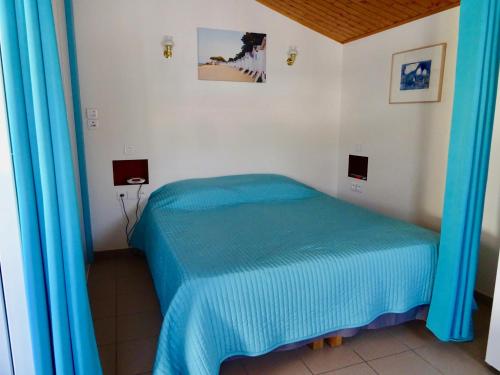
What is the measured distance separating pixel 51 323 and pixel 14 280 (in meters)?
0.20

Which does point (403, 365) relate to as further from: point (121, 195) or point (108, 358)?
point (121, 195)

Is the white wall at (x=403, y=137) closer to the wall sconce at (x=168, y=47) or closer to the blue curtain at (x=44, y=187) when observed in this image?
the wall sconce at (x=168, y=47)

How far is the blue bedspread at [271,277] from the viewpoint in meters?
1.60

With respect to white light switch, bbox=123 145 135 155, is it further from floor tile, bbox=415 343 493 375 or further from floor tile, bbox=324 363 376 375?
floor tile, bbox=415 343 493 375

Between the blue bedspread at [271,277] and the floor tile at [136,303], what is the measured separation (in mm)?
343

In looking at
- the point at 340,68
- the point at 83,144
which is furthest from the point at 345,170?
the point at 83,144

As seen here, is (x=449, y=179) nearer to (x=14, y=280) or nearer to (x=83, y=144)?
(x=14, y=280)

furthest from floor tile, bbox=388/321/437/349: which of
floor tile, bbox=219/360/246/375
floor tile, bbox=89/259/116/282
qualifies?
floor tile, bbox=89/259/116/282

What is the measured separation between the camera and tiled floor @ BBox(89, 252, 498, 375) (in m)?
1.88


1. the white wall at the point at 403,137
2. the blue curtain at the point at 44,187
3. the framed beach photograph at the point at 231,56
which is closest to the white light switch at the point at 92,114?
the framed beach photograph at the point at 231,56

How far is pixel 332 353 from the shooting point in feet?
6.62

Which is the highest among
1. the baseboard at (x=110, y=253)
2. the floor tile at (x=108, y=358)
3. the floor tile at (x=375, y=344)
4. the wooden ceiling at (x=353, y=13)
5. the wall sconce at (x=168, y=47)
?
the wooden ceiling at (x=353, y=13)

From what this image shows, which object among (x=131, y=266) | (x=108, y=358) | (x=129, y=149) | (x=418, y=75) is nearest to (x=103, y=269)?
(x=131, y=266)

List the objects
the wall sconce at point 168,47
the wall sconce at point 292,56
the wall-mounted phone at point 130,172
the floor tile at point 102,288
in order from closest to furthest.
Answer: the floor tile at point 102,288, the wall sconce at point 168,47, the wall-mounted phone at point 130,172, the wall sconce at point 292,56
